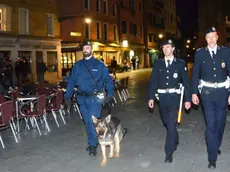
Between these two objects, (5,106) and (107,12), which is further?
(107,12)

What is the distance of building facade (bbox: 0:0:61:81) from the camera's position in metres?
26.6

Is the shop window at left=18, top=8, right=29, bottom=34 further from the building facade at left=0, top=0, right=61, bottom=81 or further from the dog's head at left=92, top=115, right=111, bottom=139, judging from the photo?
the dog's head at left=92, top=115, right=111, bottom=139

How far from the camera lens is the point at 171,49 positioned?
5941mm

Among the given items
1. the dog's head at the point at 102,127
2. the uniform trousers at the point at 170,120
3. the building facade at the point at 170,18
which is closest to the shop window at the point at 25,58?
the dog's head at the point at 102,127

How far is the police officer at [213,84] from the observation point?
5586mm

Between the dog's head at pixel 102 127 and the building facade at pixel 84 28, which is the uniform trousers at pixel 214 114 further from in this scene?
the building facade at pixel 84 28

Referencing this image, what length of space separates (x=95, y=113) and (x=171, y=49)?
1.69 metres

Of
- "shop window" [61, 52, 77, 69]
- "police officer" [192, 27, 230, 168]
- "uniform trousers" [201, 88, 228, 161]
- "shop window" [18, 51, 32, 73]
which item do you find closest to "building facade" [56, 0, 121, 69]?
"shop window" [61, 52, 77, 69]

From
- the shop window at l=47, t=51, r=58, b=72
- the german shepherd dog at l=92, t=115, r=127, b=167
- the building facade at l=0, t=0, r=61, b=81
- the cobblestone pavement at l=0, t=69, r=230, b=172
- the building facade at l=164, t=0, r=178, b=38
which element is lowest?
the cobblestone pavement at l=0, t=69, r=230, b=172

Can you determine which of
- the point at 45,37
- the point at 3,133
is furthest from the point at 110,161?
the point at 45,37

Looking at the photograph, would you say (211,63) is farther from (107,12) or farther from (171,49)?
(107,12)

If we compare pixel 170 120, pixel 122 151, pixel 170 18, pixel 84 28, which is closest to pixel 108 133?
pixel 170 120

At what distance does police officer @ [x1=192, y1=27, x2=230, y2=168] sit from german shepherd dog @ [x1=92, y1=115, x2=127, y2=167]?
1344mm

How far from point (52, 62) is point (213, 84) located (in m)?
27.2
